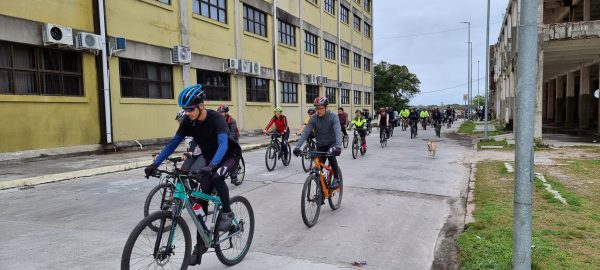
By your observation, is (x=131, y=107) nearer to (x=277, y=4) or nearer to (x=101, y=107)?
(x=101, y=107)

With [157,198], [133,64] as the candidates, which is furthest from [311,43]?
[157,198]

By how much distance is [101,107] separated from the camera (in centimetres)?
1513

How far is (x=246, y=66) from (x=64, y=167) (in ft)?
44.1

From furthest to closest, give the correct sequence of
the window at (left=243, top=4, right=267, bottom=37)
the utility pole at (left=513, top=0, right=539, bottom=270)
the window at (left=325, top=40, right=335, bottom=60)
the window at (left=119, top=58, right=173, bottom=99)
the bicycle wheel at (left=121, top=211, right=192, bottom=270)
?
the window at (left=325, top=40, right=335, bottom=60)
the window at (left=243, top=4, right=267, bottom=37)
the window at (left=119, top=58, right=173, bottom=99)
the bicycle wheel at (left=121, top=211, right=192, bottom=270)
the utility pole at (left=513, top=0, right=539, bottom=270)

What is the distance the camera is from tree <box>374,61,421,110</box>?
65688 millimetres

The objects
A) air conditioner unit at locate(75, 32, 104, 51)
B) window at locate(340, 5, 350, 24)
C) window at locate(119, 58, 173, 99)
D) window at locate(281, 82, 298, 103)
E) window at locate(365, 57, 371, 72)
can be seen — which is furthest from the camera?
window at locate(365, 57, 371, 72)

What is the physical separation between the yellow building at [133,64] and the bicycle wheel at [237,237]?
35.7 feet

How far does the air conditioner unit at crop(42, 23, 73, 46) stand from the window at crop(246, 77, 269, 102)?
12130 mm

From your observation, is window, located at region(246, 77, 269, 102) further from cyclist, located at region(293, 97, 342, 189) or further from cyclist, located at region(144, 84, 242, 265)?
cyclist, located at region(144, 84, 242, 265)

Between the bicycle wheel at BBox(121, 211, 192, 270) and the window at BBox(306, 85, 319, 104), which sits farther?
the window at BBox(306, 85, 319, 104)

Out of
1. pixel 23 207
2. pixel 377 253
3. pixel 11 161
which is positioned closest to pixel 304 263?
pixel 377 253

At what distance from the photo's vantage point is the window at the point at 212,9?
20.5 meters

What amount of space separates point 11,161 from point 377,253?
1195cm

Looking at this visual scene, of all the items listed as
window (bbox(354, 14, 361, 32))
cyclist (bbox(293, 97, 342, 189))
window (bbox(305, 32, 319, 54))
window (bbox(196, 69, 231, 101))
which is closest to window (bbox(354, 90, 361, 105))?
window (bbox(354, 14, 361, 32))
